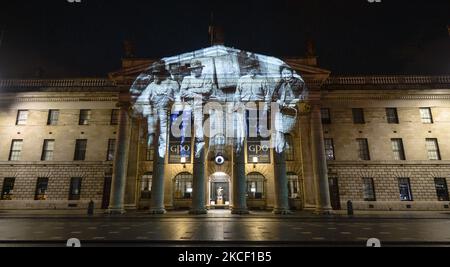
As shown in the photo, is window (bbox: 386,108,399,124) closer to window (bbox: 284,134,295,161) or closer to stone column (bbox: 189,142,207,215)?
window (bbox: 284,134,295,161)

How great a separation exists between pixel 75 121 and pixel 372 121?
3304 cm

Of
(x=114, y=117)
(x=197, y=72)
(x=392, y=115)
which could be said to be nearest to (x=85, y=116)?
(x=114, y=117)

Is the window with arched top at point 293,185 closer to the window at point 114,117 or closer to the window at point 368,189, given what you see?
the window at point 368,189

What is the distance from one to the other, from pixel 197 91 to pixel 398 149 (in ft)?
72.3

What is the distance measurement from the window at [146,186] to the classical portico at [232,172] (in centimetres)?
27

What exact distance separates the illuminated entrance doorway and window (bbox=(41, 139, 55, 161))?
1779 cm

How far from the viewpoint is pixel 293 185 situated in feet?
90.4

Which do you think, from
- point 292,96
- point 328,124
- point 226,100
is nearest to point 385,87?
point 328,124

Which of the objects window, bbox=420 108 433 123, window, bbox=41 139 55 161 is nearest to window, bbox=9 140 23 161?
window, bbox=41 139 55 161

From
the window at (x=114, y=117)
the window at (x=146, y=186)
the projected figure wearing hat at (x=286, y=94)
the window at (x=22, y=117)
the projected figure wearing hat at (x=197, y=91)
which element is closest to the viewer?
the projected figure wearing hat at (x=197, y=91)

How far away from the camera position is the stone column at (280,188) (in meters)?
21.9

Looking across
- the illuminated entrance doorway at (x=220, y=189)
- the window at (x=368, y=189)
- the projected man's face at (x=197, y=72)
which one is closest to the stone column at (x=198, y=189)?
the illuminated entrance doorway at (x=220, y=189)

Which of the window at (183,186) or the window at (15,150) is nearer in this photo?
the window at (15,150)

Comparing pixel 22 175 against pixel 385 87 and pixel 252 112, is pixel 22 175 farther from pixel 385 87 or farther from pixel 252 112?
pixel 385 87
